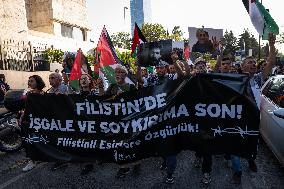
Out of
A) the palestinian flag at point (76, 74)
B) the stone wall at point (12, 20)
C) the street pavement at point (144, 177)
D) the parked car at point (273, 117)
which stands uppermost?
the stone wall at point (12, 20)

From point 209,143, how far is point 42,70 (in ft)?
52.4

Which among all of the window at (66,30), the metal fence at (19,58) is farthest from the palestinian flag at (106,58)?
the window at (66,30)

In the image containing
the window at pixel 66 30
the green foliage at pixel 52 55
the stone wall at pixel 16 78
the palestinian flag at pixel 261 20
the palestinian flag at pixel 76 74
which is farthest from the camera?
the window at pixel 66 30

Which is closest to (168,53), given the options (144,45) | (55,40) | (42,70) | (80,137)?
(144,45)

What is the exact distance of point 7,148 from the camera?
6941mm

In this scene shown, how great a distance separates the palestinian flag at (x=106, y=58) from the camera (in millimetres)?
7677

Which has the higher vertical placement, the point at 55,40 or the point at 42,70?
the point at 55,40

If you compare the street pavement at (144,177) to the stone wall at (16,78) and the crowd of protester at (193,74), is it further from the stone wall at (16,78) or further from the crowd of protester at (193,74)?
the stone wall at (16,78)

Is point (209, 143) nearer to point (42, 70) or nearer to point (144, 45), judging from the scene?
point (144, 45)

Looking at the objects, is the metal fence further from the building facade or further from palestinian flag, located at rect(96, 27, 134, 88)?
palestinian flag, located at rect(96, 27, 134, 88)

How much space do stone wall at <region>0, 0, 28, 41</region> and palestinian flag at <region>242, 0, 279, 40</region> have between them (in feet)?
60.7

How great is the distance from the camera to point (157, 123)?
4676mm

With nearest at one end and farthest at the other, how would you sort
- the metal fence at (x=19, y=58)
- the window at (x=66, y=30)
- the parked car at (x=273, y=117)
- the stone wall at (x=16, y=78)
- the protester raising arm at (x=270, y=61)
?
the parked car at (x=273, y=117) → the protester raising arm at (x=270, y=61) → the stone wall at (x=16, y=78) → the metal fence at (x=19, y=58) → the window at (x=66, y=30)

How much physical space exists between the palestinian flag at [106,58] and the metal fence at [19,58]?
30.4 feet
